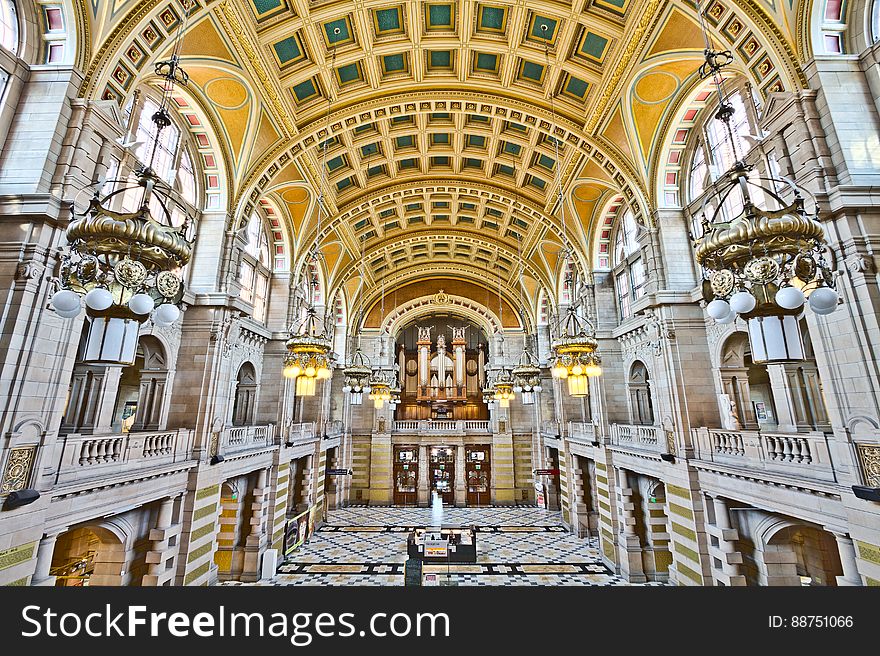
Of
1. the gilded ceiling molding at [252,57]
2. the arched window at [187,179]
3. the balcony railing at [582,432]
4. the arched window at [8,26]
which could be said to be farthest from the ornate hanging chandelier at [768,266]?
the arched window at [187,179]

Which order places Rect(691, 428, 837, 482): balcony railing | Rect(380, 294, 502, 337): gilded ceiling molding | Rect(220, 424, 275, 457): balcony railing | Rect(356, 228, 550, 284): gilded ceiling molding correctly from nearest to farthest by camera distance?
1. Rect(691, 428, 837, 482): balcony railing
2. Rect(220, 424, 275, 457): balcony railing
3. Rect(356, 228, 550, 284): gilded ceiling molding
4. Rect(380, 294, 502, 337): gilded ceiling molding

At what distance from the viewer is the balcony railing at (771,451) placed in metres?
A: 5.56

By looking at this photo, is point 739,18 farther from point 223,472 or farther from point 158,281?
point 223,472

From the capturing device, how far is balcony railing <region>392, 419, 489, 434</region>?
75.8ft

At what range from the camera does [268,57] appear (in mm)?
8867

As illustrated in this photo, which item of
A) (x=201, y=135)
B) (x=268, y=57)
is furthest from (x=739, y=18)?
(x=201, y=135)

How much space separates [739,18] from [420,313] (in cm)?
2082

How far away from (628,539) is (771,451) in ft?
22.5

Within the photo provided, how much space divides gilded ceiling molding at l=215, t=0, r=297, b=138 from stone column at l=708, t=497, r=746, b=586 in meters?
13.6

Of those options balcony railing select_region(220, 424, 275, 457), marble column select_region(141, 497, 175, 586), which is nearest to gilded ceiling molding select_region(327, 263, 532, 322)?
balcony railing select_region(220, 424, 275, 457)

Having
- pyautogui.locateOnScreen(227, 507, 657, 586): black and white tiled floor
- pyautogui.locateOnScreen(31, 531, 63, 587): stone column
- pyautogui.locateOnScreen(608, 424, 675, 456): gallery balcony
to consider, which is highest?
pyautogui.locateOnScreen(608, 424, 675, 456): gallery balcony

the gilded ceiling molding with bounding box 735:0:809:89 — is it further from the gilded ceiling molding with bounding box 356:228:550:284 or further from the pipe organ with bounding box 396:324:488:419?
the pipe organ with bounding box 396:324:488:419

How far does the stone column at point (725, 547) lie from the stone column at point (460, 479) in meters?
15.6

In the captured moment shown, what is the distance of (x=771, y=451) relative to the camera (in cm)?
651
